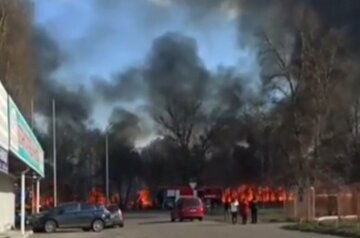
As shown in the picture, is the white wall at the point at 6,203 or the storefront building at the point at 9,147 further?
the white wall at the point at 6,203

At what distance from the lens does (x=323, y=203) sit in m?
58.9

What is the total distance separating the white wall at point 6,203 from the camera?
47878 mm

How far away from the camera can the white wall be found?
157ft

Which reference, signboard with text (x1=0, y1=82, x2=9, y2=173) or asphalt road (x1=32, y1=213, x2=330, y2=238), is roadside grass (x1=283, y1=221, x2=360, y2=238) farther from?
signboard with text (x1=0, y1=82, x2=9, y2=173)

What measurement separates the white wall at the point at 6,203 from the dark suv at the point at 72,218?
1.80 m

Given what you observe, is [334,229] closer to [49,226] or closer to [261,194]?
[49,226]

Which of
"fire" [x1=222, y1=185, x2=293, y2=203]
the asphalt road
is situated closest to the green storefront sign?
the asphalt road

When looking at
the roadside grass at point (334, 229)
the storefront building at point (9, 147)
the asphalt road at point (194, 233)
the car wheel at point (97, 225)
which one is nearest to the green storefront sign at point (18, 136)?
the storefront building at point (9, 147)

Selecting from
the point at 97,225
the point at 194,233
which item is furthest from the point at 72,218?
the point at 194,233

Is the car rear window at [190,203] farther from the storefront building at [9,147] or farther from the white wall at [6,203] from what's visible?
the storefront building at [9,147]

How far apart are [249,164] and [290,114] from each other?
1722 inches

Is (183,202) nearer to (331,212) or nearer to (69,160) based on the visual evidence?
(331,212)

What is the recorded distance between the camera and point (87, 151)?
384 feet

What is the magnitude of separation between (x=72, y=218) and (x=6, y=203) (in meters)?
3.94
